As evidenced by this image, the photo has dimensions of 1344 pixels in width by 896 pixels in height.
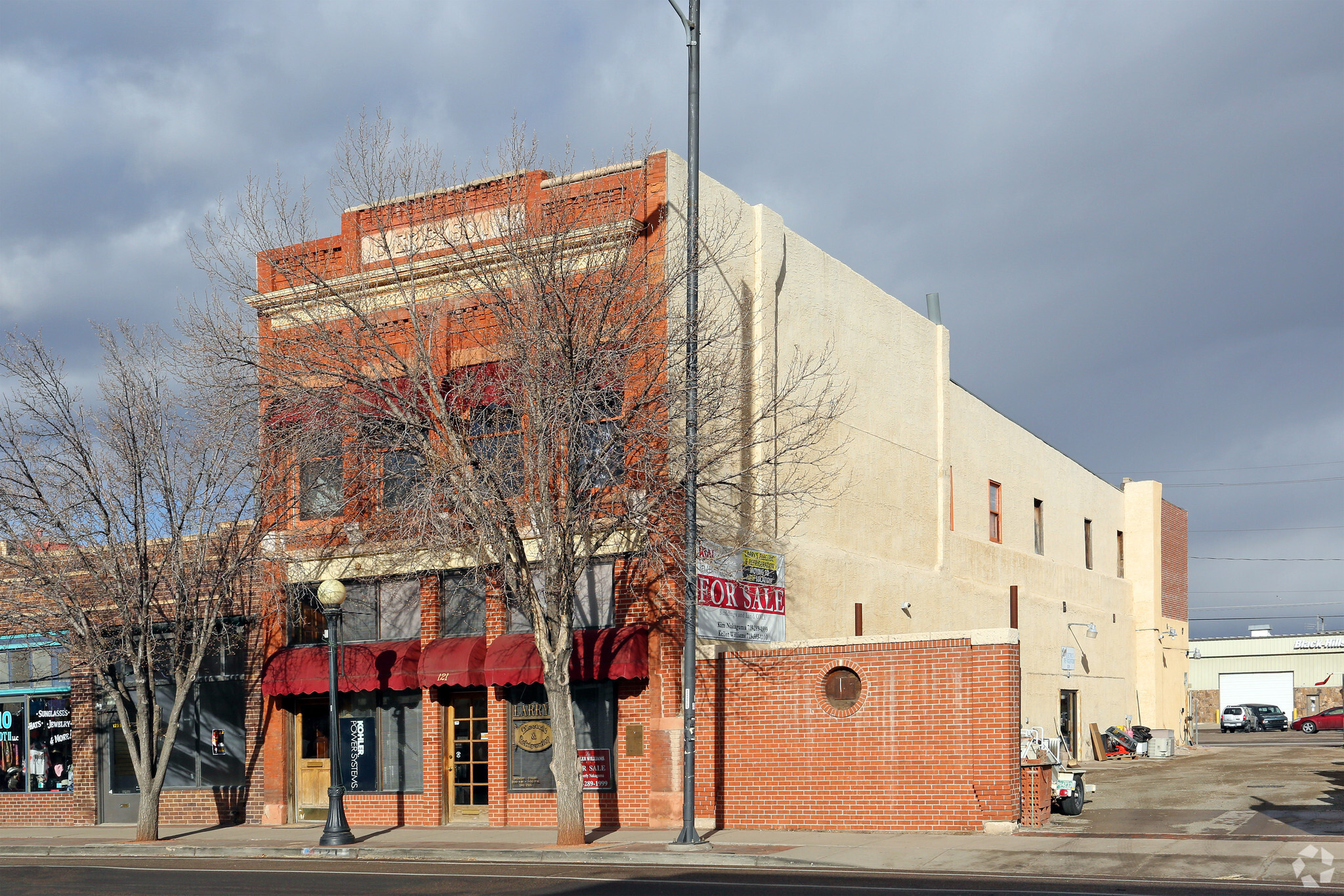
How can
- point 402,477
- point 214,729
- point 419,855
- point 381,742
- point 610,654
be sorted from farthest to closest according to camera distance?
point 214,729 → point 381,742 → point 610,654 → point 402,477 → point 419,855

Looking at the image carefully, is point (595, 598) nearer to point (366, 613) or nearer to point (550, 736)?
point (550, 736)

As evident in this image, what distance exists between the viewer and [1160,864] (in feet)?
51.5

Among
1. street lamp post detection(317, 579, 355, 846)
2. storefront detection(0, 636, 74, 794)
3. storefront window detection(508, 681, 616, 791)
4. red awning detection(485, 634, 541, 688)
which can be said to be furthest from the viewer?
storefront detection(0, 636, 74, 794)

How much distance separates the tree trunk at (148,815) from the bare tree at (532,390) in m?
Result: 5.29

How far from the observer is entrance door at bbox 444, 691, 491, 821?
948 inches

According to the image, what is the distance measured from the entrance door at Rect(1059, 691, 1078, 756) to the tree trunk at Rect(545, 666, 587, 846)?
21.4 m

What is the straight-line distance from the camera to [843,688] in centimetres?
2123

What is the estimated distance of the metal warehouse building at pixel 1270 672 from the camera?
3088 inches

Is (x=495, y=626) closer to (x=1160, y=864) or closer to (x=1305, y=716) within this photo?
(x=1160, y=864)

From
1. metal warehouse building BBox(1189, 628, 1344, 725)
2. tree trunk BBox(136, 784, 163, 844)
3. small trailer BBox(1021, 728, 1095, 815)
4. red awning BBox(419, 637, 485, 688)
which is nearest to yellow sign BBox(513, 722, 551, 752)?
red awning BBox(419, 637, 485, 688)

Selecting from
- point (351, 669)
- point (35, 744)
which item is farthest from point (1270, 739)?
point (35, 744)

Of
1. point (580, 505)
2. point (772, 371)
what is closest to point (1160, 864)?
point (580, 505)

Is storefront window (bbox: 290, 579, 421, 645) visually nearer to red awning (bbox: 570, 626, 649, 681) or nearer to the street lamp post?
the street lamp post

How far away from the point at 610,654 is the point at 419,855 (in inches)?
180
